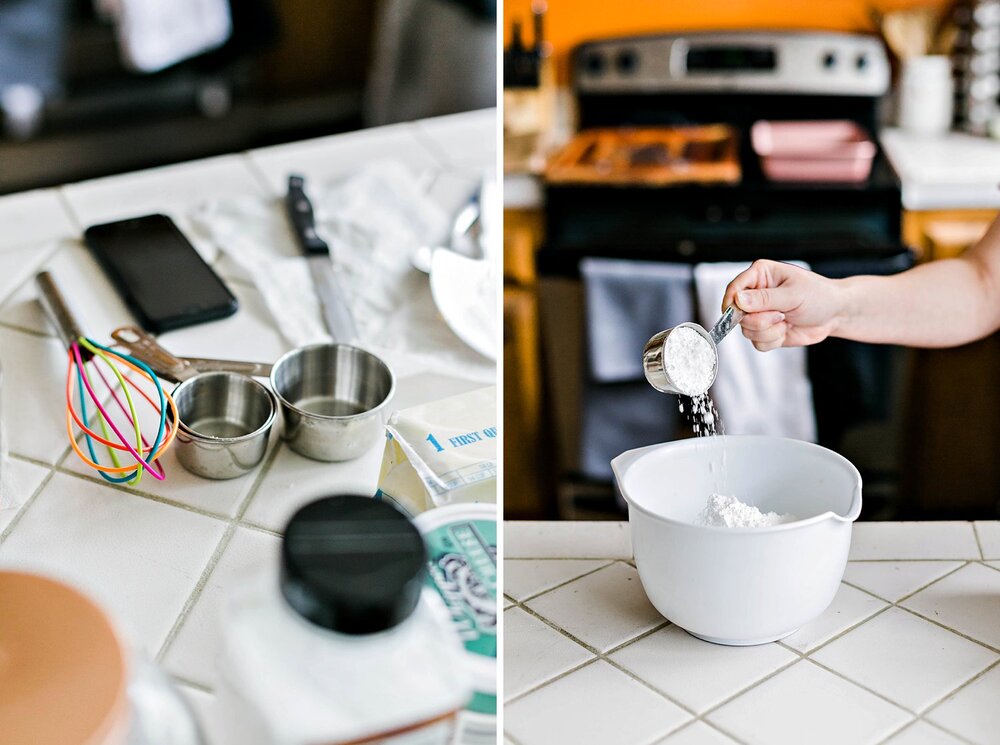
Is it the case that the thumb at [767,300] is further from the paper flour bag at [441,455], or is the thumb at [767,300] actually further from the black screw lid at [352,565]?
the black screw lid at [352,565]

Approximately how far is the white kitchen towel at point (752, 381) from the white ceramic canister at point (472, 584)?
35.9 inches

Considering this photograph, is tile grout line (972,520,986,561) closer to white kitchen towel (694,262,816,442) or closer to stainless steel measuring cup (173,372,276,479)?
stainless steel measuring cup (173,372,276,479)

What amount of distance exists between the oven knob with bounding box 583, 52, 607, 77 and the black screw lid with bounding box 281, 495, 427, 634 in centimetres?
152

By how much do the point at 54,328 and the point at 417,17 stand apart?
1.28 meters

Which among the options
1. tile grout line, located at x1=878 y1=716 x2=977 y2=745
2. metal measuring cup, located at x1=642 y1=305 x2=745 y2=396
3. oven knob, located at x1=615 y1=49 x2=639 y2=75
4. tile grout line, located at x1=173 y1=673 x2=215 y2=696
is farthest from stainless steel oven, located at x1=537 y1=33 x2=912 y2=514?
tile grout line, located at x1=173 y1=673 x2=215 y2=696

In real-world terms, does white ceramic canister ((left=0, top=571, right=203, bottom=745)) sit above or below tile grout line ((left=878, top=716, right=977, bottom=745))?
above

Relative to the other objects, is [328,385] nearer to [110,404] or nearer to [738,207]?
[110,404]

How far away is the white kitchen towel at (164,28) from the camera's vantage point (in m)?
1.57

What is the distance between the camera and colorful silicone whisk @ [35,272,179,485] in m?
0.61

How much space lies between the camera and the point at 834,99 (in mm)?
1740

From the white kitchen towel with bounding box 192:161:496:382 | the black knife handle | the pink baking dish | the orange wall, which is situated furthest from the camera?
the orange wall

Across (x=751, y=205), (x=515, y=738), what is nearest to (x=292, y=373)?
(x=515, y=738)

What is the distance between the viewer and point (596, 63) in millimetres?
1787

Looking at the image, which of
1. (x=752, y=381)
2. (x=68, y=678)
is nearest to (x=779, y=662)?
(x=68, y=678)
